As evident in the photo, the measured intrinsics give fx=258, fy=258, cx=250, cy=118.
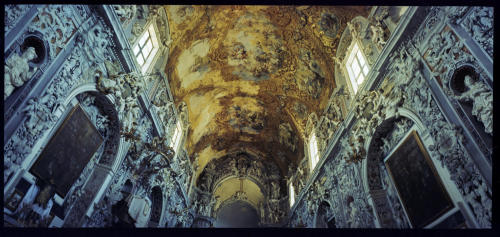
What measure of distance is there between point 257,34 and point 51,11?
24.8ft

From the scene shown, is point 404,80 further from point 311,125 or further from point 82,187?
point 82,187

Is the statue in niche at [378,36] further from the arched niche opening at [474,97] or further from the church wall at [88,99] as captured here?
the church wall at [88,99]

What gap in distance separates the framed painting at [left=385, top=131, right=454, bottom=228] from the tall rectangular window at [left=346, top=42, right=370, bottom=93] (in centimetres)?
265

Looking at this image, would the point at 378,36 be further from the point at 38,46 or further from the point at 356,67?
the point at 38,46

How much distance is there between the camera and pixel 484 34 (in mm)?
4055

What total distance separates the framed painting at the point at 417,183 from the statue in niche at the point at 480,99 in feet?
4.61

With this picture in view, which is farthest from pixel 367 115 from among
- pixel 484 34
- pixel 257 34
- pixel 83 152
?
pixel 83 152

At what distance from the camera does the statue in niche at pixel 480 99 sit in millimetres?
3812

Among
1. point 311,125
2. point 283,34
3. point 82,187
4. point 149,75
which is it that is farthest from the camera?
point 311,125

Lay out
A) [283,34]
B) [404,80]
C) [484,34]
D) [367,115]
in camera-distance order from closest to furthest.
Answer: [484,34] → [404,80] → [367,115] → [283,34]

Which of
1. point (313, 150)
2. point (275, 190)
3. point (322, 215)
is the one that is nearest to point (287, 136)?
point (313, 150)

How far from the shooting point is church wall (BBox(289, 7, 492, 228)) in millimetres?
4055

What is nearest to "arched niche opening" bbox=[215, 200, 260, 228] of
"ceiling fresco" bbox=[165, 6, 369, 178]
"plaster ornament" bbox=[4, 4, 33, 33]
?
"ceiling fresco" bbox=[165, 6, 369, 178]

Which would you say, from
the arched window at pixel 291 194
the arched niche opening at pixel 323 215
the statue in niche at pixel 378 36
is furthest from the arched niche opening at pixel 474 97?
the arched window at pixel 291 194
